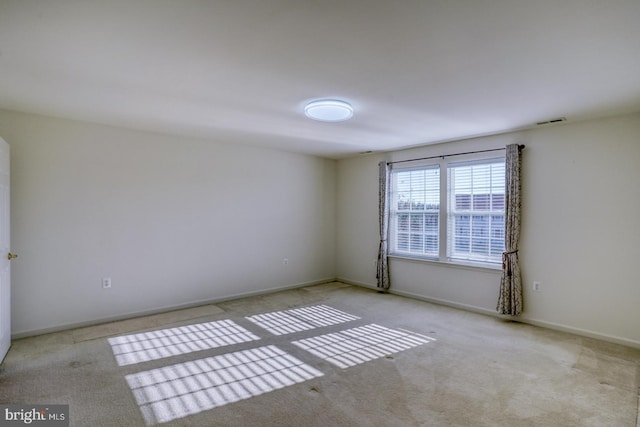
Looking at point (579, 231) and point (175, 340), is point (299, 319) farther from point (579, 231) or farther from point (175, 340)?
point (579, 231)

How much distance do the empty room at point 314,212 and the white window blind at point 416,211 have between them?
1.5 inches

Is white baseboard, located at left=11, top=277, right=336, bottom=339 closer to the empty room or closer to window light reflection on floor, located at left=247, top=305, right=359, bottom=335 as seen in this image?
the empty room

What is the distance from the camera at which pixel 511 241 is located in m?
4.32

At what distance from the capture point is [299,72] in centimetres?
256

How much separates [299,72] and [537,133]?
327 centimetres

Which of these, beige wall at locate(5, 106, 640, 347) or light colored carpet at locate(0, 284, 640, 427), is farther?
beige wall at locate(5, 106, 640, 347)

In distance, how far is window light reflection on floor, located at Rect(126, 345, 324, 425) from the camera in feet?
7.86

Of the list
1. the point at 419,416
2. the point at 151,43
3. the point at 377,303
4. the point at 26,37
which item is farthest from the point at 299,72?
the point at 377,303

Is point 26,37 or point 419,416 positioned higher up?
point 26,37

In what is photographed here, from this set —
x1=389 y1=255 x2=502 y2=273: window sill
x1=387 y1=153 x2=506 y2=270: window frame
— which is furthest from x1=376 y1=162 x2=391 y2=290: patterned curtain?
x1=389 y1=255 x2=502 y2=273: window sill

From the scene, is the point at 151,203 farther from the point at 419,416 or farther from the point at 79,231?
the point at 419,416

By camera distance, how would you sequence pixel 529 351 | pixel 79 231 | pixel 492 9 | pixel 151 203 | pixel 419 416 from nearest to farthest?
pixel 492 9, pixel 419 416, pixel 529 351, pixel 79 231, pixel 151 203

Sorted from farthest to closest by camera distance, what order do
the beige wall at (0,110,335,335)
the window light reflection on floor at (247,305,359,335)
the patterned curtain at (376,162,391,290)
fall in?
the patterned curtain at (376,162,391,290)
the window light reflection on floor at (247,305,359,335)
the beige wall at (0,110,335,335)

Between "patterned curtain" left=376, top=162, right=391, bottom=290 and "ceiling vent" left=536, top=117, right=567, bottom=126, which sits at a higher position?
"ceiling vent" left=536, top=117, right=567, bottom=126
